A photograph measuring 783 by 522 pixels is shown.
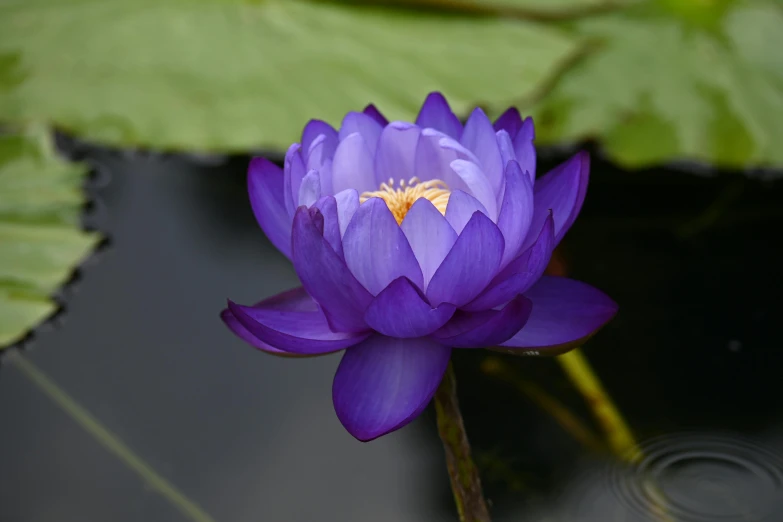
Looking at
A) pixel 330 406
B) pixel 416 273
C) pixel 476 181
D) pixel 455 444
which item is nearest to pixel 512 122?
pixel 476 181

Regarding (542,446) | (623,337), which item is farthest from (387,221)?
(623,337)

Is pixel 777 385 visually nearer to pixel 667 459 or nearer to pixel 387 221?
pixel 667 459

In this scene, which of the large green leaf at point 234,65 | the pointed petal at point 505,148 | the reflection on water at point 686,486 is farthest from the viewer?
the large green leaf at point 234,65

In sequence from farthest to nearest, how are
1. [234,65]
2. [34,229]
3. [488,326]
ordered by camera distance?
[234,65]
[34,229]
[488,326]

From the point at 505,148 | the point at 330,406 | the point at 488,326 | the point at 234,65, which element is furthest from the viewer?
the point at 234,65

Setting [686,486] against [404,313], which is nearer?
[404,313]

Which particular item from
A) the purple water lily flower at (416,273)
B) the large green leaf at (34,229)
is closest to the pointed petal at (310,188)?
the purple water lily flower at (416,273)

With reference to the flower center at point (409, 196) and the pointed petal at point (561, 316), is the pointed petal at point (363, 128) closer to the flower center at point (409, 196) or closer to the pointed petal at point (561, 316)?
the flower center at point (409, 196)

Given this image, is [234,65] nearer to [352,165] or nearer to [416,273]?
[352,165]
